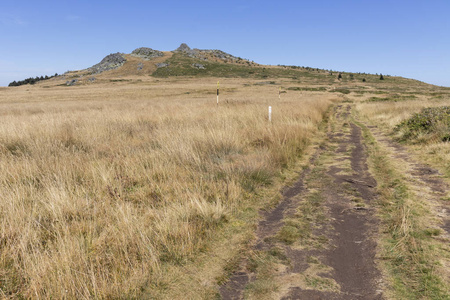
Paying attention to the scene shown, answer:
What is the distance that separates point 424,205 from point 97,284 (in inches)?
201

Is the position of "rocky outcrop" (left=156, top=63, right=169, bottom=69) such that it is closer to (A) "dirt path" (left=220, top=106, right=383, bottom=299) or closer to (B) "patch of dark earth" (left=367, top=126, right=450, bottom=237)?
(B) "patch of dark earth" (left=367, top=126, right=450, bottom=237)

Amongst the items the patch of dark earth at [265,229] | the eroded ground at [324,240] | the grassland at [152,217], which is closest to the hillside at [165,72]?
the grassland at [152,217]

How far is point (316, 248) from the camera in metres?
3.45

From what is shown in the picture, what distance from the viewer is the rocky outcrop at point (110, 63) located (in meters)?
97.6

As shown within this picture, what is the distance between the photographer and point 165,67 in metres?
94.6

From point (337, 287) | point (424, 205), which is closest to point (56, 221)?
point (337, 287)

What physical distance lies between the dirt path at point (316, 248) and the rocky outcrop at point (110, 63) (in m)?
105

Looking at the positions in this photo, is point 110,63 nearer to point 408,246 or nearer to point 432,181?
point 432,181

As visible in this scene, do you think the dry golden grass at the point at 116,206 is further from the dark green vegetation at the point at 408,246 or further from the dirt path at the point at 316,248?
the dark green vegetation at the point at 408,246

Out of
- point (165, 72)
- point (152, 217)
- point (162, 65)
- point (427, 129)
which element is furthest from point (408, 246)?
point (162, 65)

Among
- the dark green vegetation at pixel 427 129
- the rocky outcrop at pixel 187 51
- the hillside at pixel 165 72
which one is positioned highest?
the rocky outcrop at pixel 187 51

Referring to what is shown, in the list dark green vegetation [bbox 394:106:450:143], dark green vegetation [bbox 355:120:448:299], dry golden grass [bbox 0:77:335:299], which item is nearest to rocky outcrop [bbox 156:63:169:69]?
dry golden grass [bbox 0:77:335:299]

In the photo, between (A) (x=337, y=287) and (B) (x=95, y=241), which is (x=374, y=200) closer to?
(A) (x=337, y=287)

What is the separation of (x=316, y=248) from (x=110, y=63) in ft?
380
